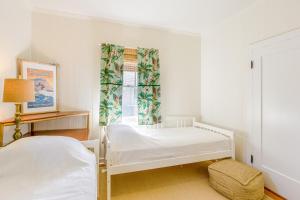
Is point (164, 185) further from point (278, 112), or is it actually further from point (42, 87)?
point (42, 87)

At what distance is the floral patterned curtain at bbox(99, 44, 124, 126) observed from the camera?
9.43 feet

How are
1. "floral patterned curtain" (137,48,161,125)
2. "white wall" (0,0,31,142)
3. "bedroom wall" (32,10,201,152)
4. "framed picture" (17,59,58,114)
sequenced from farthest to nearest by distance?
"floral patterned curtain" (137,48,161,125), "bedroom wall" (32,10,201,152), "framed picture" (17,59,58,114), "white wall" (0,0,31,142)

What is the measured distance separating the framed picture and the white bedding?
1097mm

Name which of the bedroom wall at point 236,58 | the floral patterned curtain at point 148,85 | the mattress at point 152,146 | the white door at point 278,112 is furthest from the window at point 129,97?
the white door at point 278,112

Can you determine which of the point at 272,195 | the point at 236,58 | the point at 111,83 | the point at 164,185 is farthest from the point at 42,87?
the point at 272,195

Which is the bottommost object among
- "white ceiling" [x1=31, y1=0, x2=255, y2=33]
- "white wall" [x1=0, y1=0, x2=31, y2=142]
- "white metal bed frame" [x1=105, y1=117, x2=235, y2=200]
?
"white metal bed frame" [x1=105, y1=117, x2=235, y2=200]

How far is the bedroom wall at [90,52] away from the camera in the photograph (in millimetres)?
2697

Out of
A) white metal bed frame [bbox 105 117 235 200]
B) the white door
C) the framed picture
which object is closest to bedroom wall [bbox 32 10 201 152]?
the framed picture

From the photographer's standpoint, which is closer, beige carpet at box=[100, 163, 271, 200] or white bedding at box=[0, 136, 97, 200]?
white bedding at box=[0, 136, 97, 200]

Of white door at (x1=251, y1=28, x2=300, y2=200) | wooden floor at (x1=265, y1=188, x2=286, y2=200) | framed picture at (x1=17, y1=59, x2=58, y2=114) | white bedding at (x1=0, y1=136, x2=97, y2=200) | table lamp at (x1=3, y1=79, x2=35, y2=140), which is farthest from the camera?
framed picture at (x1=17, y1=59, x2=58, y2=114)

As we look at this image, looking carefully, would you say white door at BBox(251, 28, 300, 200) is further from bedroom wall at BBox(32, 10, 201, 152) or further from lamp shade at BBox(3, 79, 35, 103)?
lamp shade at BBox(3, 79, 35, 103)

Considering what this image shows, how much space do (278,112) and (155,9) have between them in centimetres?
222

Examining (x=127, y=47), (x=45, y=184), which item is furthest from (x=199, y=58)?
(x=45, y=184)

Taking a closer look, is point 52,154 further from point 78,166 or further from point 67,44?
point 67,44
